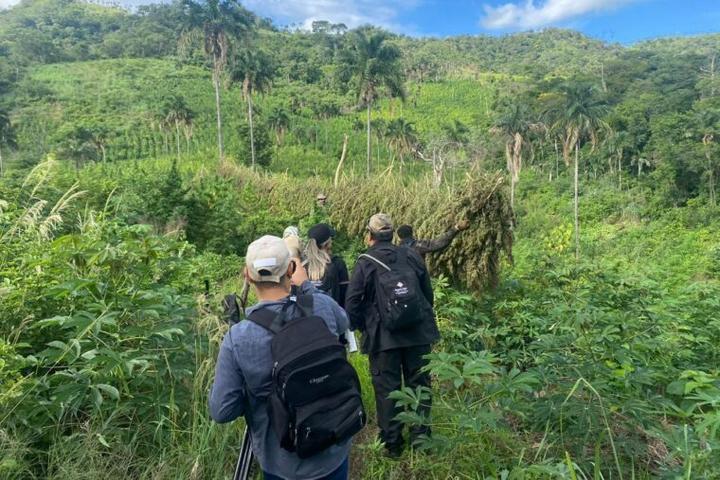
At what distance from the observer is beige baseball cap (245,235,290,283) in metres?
1.79

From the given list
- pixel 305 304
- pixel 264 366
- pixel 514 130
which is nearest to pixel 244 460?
pixel 264 366

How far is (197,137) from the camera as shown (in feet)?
173

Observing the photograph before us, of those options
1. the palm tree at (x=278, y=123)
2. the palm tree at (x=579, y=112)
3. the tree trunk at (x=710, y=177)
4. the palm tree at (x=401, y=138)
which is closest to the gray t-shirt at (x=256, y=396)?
the palm tree at (x=579, y=112)

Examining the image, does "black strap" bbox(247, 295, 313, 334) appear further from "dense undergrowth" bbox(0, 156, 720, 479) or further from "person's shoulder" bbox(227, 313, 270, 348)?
"dense undergrowth" bbox(0, 156, 720, 479)

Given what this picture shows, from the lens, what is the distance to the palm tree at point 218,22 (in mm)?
31734

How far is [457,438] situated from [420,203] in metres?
5.31

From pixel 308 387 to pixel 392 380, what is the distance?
1.53m

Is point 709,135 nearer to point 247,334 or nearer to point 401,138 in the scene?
point 401,138

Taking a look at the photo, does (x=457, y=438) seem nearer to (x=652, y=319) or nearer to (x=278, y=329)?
(x=278, y=329)

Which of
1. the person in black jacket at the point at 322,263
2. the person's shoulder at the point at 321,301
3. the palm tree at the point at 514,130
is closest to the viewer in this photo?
the person's shoulder at the point at 321,301

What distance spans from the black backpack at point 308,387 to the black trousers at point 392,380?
1.30m

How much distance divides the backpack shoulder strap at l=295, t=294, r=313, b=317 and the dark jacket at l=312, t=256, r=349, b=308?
184 centimetres

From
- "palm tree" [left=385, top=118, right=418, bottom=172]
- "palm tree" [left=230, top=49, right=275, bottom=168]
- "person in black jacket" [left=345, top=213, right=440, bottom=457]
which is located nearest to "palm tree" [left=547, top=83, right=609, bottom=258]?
"palm tree" [left=385, top=118, right=418, bottom=172]

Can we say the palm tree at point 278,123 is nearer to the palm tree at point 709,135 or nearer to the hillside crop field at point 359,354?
the hillside crop field at point 359,354
